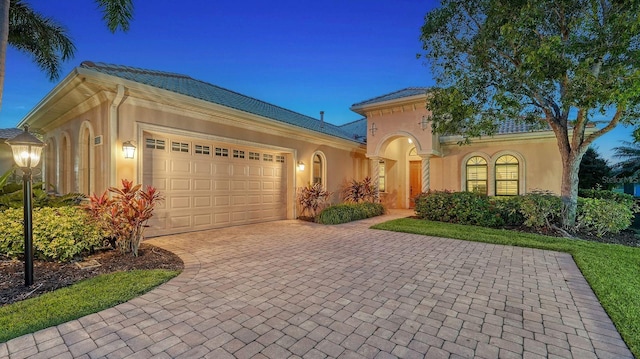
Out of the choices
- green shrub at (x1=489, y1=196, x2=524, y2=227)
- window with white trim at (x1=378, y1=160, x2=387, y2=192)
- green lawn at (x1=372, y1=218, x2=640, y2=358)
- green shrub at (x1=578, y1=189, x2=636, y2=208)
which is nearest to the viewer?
green lawn at (x1=372, y1=218, x2=640, y2=358)

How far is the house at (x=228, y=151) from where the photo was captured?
20.9ft

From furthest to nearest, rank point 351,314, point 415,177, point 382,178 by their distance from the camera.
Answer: point 415,177 → point 382,178 → point 351,314

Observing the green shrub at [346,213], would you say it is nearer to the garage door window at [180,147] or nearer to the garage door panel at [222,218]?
the garage door panel at [222,218]

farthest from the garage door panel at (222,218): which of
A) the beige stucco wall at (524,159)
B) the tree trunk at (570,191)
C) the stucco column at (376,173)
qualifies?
the tree trunk at (570,191)

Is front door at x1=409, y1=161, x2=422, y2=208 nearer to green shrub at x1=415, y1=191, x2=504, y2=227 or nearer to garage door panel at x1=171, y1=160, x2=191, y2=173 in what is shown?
green shrub at x1=415, y1=191, x2=504, y2=227

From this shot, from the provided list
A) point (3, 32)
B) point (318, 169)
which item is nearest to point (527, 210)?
point (318, 169)

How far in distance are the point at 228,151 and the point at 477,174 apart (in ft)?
34.4

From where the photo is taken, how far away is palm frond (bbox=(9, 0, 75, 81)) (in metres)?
9.38

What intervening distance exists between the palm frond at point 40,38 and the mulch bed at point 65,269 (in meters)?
9.10

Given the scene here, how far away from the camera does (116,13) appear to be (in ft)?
23.2

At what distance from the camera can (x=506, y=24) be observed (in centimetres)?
621

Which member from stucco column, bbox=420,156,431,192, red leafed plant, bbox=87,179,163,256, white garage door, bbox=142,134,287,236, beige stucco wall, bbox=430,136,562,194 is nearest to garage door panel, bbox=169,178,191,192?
white garage door, bbox=142,134,287,236

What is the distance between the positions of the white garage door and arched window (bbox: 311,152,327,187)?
150 cm

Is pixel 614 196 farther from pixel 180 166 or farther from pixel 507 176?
pixel 180 166
